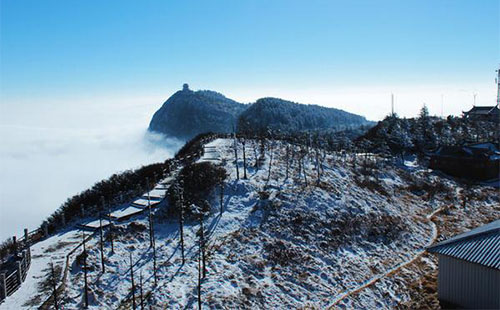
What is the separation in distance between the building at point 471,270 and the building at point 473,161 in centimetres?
3650

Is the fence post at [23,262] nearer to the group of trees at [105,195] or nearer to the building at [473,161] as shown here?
the group of trees at [105,195]

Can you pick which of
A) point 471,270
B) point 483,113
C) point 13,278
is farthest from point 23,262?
point 483,113

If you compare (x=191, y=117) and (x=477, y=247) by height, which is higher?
(x=191, y=117)

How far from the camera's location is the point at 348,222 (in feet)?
88.8

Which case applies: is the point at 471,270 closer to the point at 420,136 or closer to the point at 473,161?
the point at 473,161

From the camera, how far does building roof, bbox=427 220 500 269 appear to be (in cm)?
1551

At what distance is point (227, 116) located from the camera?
5940 inches

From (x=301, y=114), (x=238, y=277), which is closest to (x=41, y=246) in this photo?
(x=238, y=277)

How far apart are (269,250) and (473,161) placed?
1653 inches

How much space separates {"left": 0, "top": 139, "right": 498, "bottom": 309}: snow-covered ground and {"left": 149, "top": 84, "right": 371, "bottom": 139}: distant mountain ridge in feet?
287

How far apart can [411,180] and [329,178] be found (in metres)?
15.7

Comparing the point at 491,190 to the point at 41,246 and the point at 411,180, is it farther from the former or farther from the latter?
the point at 41,246

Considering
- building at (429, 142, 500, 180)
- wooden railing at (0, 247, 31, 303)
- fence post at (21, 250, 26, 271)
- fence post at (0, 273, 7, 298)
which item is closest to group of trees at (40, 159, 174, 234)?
fence post at (21, 250, 26, 271)

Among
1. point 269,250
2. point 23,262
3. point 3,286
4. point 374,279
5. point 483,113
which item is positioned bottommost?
point 374,279
